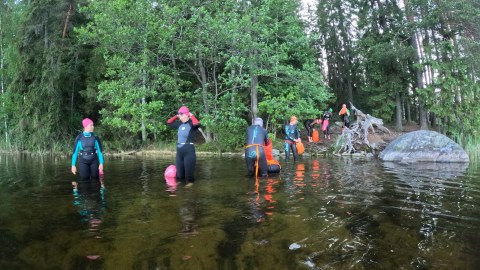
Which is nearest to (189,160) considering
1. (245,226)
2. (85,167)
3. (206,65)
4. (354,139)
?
(85,167)

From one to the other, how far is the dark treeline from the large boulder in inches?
242

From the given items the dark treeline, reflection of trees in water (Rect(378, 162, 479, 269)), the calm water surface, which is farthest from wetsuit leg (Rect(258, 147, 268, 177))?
the dark treeline

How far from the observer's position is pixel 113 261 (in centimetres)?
379

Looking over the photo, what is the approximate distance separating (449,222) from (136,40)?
61.7 ft

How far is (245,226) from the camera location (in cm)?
Answer: 496

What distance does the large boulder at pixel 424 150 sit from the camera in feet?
46.7

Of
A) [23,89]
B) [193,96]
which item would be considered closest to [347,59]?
[193,96]

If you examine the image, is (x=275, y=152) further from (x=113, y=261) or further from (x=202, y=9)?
(x=113, y=261)

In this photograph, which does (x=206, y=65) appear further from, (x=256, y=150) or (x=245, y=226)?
(x=245, y=226)

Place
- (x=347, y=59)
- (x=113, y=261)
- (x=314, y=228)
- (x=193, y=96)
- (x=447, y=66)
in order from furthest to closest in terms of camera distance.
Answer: (x=347, y=59)
(x=193, y=96)
(x=447, y=66)
(x=314, y=228)
(x=113, y=261)

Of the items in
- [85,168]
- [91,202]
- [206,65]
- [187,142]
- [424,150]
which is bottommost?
[91,202]

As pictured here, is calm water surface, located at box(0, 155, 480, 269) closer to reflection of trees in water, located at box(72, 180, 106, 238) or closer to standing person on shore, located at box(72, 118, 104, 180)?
reflection of trees in water, located at box(72, 180, 106, 238)

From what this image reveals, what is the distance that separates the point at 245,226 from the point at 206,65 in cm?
1933

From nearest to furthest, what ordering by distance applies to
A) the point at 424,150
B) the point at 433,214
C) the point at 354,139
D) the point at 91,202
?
the point at 433,214, the point at 91,202, the point at 424,150, the point at 354,139
